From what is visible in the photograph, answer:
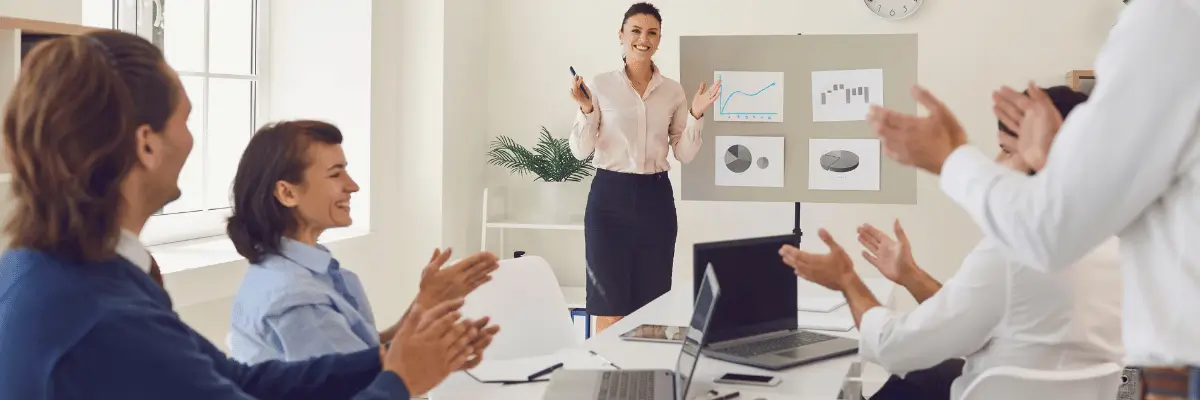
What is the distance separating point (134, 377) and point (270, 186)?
1.00 metres

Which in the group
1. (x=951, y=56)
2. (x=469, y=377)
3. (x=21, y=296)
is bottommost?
(x=469, y=377)

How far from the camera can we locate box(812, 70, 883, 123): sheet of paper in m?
4.68

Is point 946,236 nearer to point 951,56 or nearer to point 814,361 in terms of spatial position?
point 951,56

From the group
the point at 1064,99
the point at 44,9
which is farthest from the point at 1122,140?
the point at 44,9

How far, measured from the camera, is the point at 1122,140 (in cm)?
126

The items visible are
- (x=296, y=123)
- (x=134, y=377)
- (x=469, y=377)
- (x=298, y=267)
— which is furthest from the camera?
(x=469, y=377)

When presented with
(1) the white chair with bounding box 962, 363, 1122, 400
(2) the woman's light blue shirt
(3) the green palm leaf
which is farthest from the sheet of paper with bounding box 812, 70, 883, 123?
(2) the woman's light blue shirt

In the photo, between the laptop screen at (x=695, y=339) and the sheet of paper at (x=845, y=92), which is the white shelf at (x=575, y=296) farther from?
the laptop screen at (x=695, y=339)

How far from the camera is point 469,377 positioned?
237 centimetres

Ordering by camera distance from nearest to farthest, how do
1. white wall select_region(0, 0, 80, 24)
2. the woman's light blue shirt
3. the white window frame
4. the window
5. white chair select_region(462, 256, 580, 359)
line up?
1. the woman's light blue shirt
2. white wall select_region(0, 0, 80, 24)
3. white chair select_region(462, 256, 580, 359)
4. the white window frame
5. the window

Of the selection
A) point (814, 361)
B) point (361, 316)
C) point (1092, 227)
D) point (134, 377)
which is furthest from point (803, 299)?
point (134, 377)

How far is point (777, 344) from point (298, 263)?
1.15m

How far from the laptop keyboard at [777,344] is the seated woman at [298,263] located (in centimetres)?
66

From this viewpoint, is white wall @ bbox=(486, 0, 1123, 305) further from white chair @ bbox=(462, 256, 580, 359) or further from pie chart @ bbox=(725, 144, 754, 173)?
white chair @ bbox=(462, 256, 580, 359)
